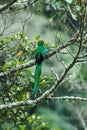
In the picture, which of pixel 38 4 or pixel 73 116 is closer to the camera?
pixel 38 4

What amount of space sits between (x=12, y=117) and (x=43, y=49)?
3.66 feet

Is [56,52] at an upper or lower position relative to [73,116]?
upper

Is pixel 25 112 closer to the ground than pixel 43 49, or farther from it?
closer to the ground

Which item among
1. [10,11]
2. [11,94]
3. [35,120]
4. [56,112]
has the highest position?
[10,11]

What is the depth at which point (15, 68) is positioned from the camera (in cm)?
562

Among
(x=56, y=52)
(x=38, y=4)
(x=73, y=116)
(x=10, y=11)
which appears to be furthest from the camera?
(x=73, y=116)

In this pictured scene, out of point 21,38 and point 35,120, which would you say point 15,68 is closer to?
point 21,38

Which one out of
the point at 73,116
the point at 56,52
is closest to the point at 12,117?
the point at 56,52

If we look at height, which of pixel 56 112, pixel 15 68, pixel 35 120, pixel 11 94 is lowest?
pixel 56 112

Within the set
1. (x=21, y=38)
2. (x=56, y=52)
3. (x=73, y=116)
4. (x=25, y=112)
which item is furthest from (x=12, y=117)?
(x=73, y=116)

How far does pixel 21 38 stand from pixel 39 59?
79 centimetres

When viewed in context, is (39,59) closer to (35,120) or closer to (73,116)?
(35,120)

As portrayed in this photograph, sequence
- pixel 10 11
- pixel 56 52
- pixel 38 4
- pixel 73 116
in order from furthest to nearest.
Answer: pixel 73 116, pixel 38 4, pixel 10 11, pixel 56 52

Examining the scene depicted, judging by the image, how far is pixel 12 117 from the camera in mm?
6398
